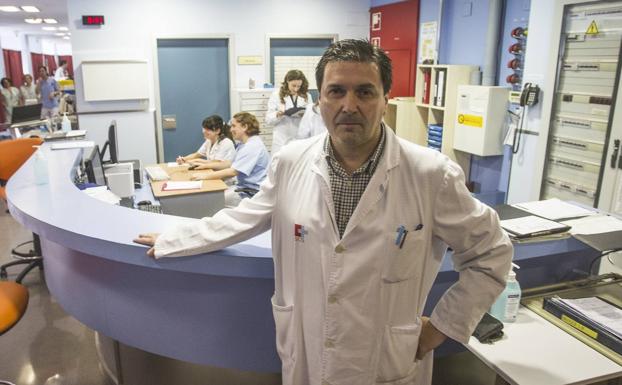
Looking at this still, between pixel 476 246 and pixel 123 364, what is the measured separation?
1.93 m

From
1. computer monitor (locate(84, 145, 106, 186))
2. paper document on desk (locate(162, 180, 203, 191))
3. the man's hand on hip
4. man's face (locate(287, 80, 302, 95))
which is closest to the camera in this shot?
the man's hand on hip

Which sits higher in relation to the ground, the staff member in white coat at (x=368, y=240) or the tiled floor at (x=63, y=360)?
the staff member in white coat at (x=368, y=240)

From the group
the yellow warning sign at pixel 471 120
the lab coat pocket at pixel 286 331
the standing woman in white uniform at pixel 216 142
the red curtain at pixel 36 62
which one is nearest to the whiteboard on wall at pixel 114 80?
the standing woman in white uniform at pixel 216 142

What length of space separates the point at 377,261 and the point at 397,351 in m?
0.28

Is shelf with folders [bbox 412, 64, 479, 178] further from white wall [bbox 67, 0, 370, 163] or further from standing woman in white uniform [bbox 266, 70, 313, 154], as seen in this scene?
white wall [bbox 67, 0, 370, 163]

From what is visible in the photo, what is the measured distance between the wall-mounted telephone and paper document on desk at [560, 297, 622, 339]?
2631mm

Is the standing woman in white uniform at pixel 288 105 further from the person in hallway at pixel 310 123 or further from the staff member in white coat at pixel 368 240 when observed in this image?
the staff member in white coat at pixel 368 240

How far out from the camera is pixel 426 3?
18.6ft

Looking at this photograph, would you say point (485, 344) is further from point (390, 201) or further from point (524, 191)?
point (524, 191)

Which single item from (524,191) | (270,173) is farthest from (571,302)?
(524,191)

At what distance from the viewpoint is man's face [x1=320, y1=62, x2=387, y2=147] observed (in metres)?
1.27

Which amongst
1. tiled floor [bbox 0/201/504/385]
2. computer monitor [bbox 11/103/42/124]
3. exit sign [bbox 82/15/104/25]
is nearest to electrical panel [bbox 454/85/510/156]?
tiled floor [bbox 0/201/504/385]

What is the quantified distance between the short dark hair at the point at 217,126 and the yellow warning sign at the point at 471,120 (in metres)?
2.29

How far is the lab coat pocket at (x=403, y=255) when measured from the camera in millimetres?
1283
